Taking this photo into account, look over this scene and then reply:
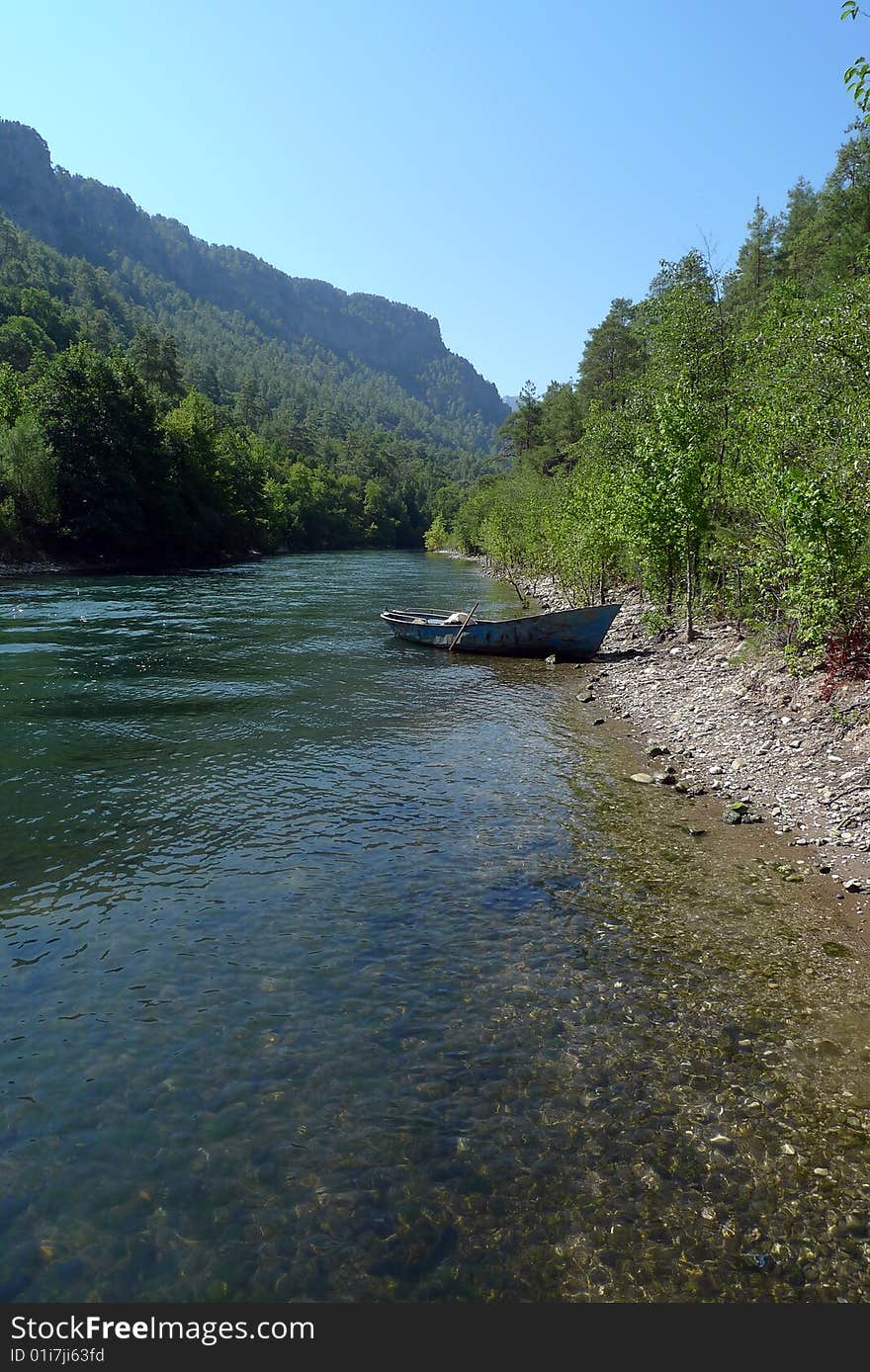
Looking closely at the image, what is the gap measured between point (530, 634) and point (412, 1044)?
81.9ft

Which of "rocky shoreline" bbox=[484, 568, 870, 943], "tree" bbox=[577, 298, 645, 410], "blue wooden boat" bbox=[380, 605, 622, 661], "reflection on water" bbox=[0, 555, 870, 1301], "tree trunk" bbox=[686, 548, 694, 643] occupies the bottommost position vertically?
"reflection on water" bbox=[0, 555, 870, 1301]

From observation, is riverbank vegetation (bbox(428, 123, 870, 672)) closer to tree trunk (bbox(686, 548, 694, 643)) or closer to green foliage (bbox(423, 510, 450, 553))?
tree trunk (bbox(686, 548, 694, 643))

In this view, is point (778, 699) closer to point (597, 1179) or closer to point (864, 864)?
point (864, 864)

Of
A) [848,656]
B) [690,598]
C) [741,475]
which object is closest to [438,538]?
[690,598]

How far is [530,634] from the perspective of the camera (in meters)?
32.3

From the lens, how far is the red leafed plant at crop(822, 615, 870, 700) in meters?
18.1

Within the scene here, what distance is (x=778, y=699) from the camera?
64.3 ft

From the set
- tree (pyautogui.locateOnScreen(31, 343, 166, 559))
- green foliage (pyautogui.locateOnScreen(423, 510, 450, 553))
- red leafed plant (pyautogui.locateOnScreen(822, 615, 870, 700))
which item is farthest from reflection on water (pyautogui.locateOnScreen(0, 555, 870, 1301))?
green foliage (pyautogui.locateOnScreen(423, 510, 450, 553))

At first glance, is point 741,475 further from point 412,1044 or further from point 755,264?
point 755,264

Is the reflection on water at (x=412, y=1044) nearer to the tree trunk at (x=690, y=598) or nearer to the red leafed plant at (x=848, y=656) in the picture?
the red leafed plant at (x=848, y=656)

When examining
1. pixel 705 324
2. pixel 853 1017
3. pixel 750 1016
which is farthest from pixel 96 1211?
pixel 705 324

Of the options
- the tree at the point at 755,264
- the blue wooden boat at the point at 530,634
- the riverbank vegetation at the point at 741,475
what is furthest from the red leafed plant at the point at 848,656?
the tree at the point at 755,264

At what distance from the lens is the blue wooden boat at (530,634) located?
3136 centimetres

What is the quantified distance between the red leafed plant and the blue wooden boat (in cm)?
1236
